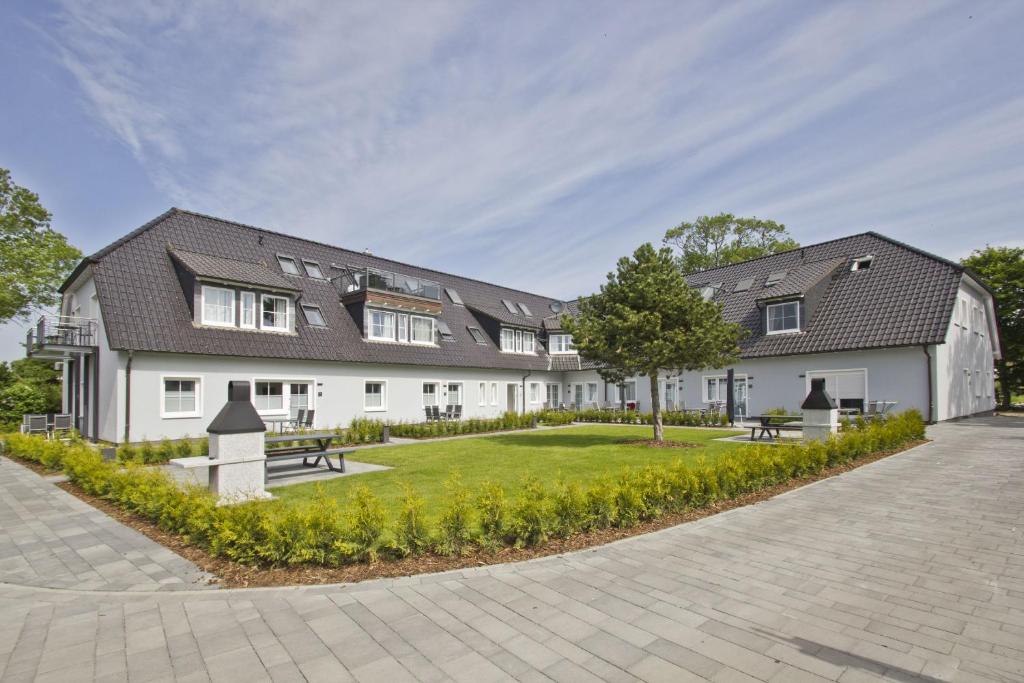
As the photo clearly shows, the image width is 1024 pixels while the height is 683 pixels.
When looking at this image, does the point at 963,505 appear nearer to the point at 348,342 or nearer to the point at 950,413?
the point at 950,413

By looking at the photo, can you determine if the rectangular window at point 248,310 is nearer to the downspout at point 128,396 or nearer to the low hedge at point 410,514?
the downspout at point 128,396

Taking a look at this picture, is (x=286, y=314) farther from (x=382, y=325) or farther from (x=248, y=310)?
(x=382, y=325)

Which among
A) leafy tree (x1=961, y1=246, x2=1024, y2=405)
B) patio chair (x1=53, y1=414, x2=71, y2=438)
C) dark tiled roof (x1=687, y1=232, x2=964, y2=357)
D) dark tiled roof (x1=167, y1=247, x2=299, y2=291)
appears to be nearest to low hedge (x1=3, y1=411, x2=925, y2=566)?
dark tiled roof (x1=167, y1=247, x2=299, y2=291)

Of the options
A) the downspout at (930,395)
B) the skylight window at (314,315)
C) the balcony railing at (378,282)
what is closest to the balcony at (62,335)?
the skylight window at (314,315)

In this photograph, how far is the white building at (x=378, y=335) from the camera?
17.8 m

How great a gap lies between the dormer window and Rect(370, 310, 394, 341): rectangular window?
22.3 m

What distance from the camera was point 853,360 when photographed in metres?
22.6

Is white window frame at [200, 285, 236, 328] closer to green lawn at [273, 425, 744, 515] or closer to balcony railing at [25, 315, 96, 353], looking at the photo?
balcony railing at [25, 315, 96, 353]

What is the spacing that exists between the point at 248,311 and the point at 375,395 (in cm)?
651

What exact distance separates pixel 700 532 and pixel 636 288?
9649 millimetres

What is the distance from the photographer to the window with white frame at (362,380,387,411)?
23409 millimetres

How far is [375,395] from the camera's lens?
23.8 metres

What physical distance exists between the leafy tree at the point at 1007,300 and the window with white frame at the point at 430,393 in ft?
111

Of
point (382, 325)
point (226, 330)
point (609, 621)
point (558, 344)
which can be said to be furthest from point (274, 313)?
point (609, 621)
